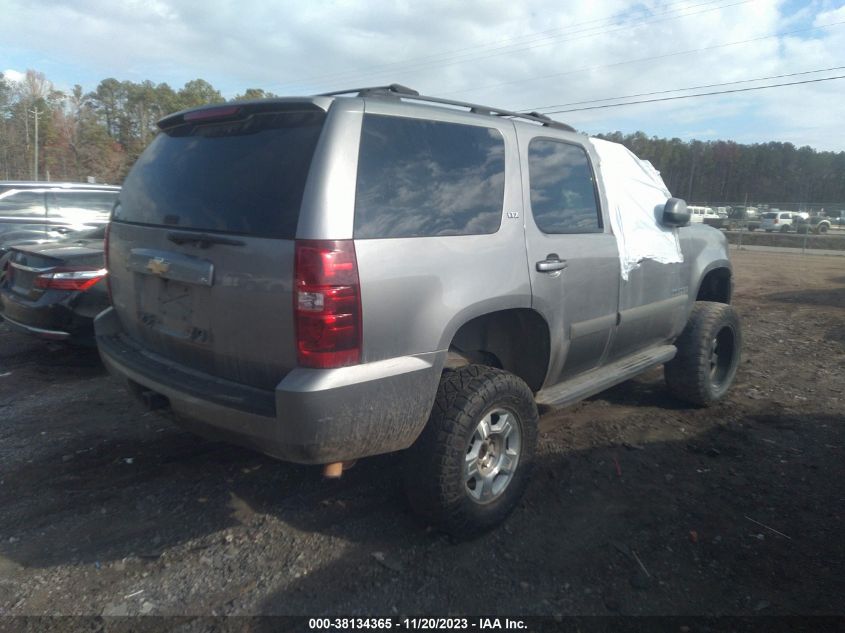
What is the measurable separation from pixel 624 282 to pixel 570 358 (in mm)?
721

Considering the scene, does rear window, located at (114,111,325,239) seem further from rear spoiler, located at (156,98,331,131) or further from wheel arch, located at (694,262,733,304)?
wheel arch, located at (694,262,733,304)

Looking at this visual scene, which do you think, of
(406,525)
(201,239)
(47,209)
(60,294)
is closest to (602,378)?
(406,525)

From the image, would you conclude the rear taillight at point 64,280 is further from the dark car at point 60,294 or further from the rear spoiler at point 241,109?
the rear spoiler at point 241,109

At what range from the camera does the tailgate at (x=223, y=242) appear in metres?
2.54

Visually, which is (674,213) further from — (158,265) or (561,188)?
(158,265)

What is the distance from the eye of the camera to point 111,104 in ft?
196

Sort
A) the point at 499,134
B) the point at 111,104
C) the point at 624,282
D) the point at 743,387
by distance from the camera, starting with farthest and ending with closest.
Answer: the point at 111,104, the point at 743,387, the point at 624,282, the point at 499,134

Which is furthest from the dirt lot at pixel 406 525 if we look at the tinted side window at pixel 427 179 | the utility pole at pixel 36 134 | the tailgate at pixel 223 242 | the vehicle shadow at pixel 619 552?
the utility pole at pixel 36 134

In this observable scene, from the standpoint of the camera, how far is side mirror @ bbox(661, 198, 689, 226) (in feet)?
14.9

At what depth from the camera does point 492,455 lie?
331 centimetres

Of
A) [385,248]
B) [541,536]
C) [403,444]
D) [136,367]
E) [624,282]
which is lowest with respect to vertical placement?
[541,536]

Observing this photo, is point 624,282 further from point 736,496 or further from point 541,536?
point 541,536

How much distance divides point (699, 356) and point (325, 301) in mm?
3631

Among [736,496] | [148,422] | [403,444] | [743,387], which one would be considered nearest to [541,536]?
[403,444]
